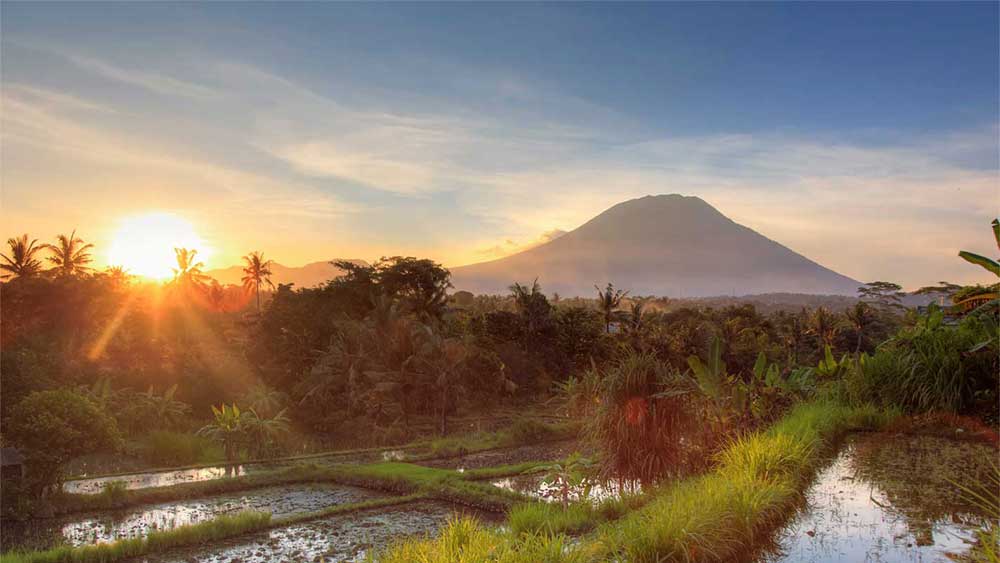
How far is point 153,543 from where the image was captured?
13.0 m

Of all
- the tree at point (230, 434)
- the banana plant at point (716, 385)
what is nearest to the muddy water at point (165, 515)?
the tree at point (230, 434)

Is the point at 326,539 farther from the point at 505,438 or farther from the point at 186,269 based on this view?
the point at 186,269

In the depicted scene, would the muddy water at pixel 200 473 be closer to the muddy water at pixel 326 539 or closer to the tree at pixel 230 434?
the tree at pixel 230 434

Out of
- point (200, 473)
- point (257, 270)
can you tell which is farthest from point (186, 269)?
point (200, 473)

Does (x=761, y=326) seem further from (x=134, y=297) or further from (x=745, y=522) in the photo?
(x=745, y=522)

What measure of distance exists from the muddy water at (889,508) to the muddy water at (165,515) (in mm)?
12366

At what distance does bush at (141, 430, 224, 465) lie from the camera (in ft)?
78.9

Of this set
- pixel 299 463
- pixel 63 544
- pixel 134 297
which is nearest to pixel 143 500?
pixel 63 544

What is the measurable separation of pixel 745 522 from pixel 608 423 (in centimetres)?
495

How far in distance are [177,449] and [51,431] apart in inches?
355

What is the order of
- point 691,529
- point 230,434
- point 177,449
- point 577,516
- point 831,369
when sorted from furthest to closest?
point 177,449, point 230,434, point 831,369, point 577,516, point 691,529

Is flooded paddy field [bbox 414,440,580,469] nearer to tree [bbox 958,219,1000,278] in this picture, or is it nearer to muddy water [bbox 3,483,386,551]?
muddy water [bbox 3,483,386,551]

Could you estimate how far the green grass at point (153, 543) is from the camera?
11836 millimetres

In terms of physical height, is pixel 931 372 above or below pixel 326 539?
above
